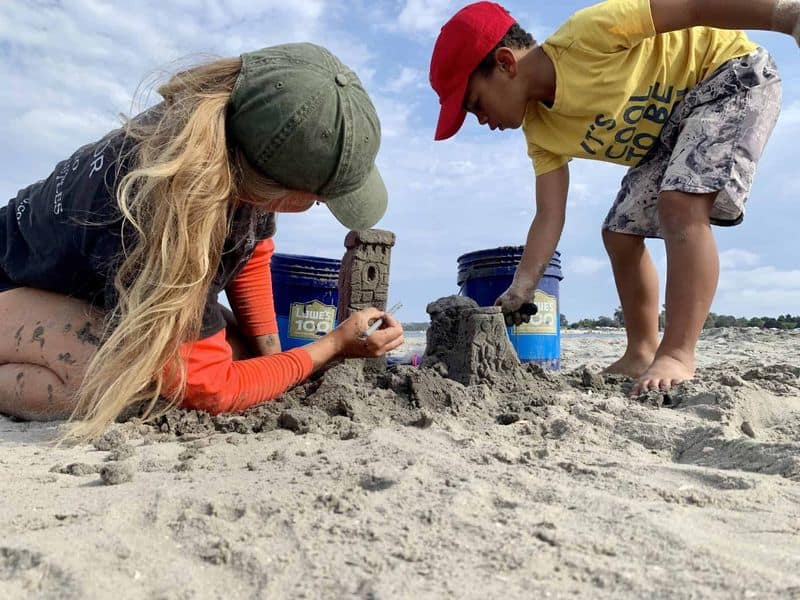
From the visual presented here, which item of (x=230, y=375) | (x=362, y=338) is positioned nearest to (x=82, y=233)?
(x=230, y=375)

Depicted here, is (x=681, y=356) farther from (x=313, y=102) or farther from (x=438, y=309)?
(x=313, y=102)

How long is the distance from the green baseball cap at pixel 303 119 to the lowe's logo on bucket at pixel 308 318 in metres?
2.06

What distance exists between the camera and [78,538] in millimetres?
1120

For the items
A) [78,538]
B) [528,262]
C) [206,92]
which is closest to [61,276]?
[206,92]

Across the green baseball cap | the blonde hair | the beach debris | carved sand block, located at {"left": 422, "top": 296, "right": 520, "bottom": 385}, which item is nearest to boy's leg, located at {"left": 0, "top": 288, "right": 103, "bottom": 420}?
the blonde hair

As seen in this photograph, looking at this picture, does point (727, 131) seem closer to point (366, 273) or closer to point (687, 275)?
point (687, 275)

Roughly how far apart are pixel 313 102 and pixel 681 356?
1862 mm

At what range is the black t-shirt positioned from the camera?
1.94 metres

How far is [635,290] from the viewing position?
346 cm

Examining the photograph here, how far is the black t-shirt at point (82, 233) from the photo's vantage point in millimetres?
1944

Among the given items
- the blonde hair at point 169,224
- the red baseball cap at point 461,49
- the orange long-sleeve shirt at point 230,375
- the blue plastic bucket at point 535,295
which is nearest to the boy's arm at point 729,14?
the red baseball cap at point 461,49

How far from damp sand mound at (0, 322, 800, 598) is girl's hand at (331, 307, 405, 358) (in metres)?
0.29

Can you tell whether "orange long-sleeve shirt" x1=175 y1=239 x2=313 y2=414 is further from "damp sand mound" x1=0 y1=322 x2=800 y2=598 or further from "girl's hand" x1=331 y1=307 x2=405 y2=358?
"girl's hand" x1=331 y1=307 x2=405 y2=358

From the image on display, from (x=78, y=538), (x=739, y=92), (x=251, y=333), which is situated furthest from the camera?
(x=251, y=333)
